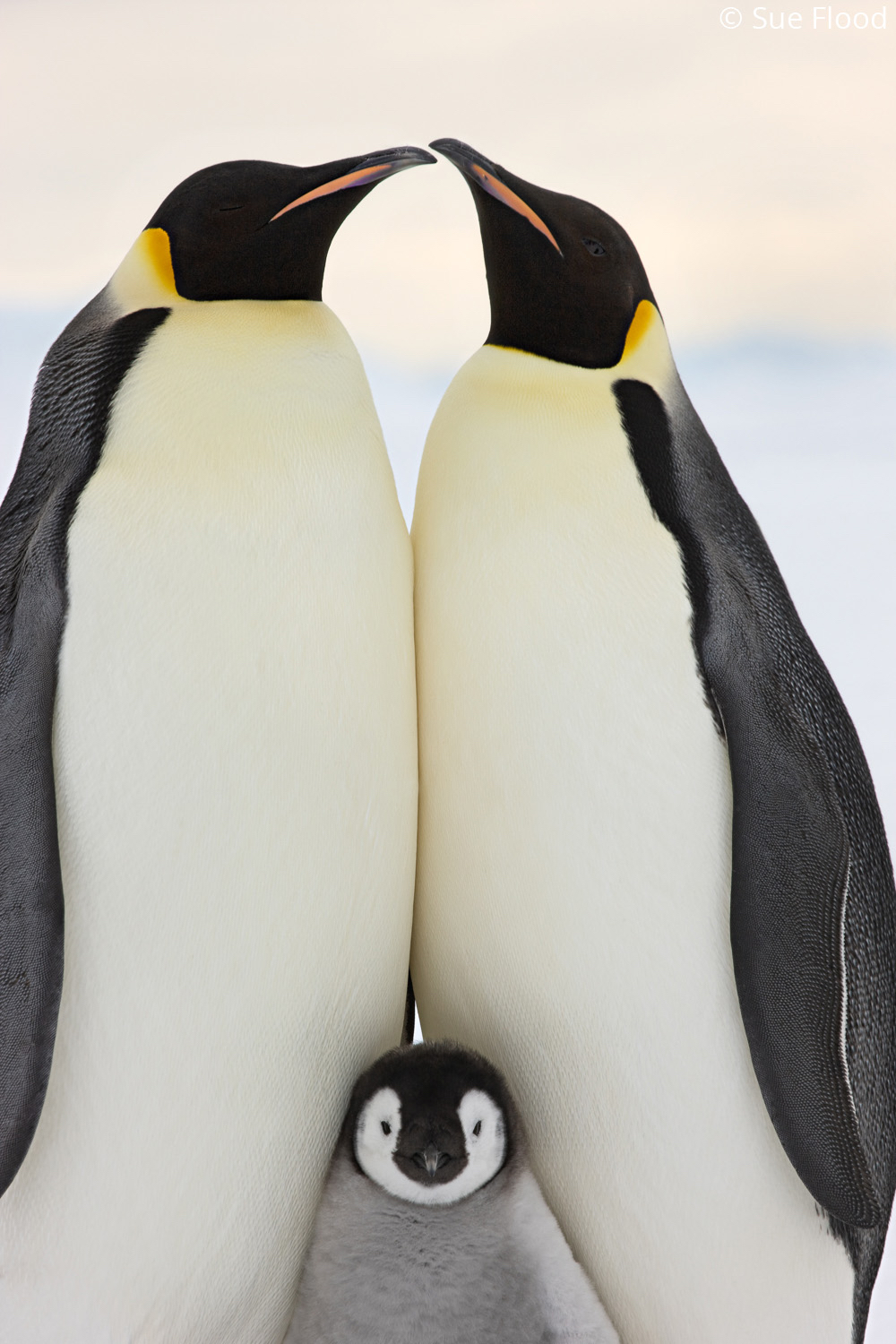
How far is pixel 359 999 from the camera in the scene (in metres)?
1.03

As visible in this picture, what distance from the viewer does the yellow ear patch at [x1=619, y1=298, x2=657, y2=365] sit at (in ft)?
3.64

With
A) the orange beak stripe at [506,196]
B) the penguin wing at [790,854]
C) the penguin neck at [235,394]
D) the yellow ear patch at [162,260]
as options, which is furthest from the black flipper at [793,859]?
the yellow ear patch at [162,260]

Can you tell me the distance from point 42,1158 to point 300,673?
0.41m

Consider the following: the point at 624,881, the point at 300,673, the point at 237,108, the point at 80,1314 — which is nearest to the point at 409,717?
the point at 300,673

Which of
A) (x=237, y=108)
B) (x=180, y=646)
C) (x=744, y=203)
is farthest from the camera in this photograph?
(x=744, y=203)

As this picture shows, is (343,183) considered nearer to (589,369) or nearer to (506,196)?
(506,196)

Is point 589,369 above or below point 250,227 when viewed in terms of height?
below

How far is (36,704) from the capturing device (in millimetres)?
943

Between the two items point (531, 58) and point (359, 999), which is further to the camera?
point (531, 58)

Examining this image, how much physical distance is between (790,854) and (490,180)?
1.96 feet

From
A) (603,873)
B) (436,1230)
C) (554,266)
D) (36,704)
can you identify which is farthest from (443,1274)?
(554,266)

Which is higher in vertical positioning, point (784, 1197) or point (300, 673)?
point (300, 673)

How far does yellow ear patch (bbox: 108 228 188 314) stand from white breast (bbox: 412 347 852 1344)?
0.28 m

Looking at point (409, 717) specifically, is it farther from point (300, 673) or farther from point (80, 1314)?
point (80, 1314)
